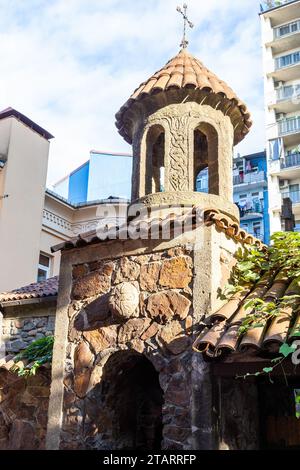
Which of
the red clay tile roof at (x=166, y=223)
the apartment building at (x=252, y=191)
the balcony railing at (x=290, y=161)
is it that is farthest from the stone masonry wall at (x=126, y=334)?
the apartment building at (x=252, y=191)

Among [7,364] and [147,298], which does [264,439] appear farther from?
[7,364]

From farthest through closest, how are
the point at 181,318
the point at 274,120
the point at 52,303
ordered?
1. the point at 274,120
2. the point at 52,303
3. the point at 181,318

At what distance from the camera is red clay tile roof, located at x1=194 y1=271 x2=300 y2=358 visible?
4.25m

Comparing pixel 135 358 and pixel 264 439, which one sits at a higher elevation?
pixel 135 358

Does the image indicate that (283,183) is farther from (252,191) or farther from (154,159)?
(154,159)

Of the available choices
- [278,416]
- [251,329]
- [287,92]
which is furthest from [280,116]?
[251,329]

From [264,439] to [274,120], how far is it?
25559mm

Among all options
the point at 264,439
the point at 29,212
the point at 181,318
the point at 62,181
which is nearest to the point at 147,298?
the point at 181,318

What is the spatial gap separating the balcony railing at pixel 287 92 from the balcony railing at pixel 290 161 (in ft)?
11.0

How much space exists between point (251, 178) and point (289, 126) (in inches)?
169

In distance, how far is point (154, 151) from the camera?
24.0 ft

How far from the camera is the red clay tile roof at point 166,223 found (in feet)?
17.6

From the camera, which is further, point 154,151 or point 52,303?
point 52,303

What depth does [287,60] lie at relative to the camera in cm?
3014
